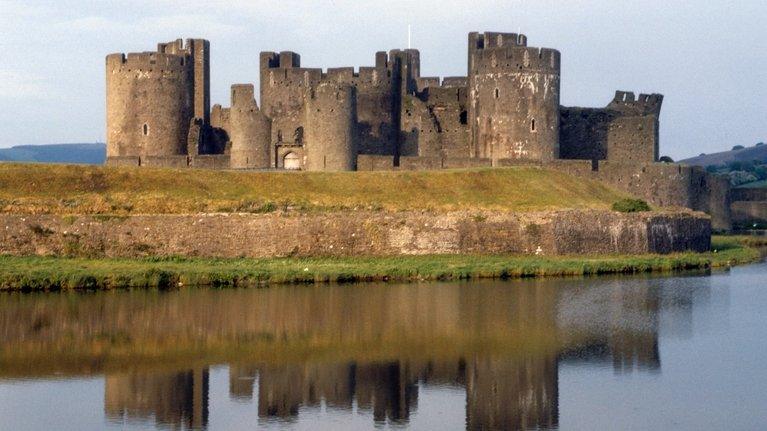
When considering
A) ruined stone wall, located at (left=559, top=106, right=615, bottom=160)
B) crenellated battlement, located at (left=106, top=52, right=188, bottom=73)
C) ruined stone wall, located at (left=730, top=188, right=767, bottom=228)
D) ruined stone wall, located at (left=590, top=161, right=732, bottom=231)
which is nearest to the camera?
ruined stone wall, located at (left=590, top=161, right=732, bottom=231)

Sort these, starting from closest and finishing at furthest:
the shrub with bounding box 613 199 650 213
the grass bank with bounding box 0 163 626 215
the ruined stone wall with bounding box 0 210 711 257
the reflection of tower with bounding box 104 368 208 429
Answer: the reflection of tower with bounding box 104 368 208 429 < the ruined stone wall with bounding box 0 210 711 257 < the grass bank with bounding box 0 163 626 215 < the shrub with bounding box 613 199 650 213

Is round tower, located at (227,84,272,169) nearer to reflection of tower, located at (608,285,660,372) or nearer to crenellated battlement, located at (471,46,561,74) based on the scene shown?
crenellated battlement, located at (471,46,561,74)

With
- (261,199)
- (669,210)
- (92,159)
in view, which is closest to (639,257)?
(669,210)

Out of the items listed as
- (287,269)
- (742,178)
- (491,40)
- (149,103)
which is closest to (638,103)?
(491,40)

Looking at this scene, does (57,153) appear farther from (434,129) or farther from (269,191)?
(269,191)

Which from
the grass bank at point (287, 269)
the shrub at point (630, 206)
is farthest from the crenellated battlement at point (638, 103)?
the grass bank at point (287, 269)

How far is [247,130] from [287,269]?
1753cm

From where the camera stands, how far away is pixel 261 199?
153 feet

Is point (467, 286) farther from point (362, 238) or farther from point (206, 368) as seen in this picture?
point (206, 368)

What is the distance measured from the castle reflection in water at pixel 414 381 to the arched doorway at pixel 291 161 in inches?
980

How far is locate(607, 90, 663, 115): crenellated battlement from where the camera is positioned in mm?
62000

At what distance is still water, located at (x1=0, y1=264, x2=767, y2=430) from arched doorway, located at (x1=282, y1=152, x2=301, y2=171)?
18.7 meters

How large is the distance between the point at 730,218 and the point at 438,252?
23541 mm

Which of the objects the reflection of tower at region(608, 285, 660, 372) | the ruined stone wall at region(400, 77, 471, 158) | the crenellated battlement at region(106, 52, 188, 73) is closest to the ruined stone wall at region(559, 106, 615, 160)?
the ruined stone wall at region(400, 77, 471, 158)
